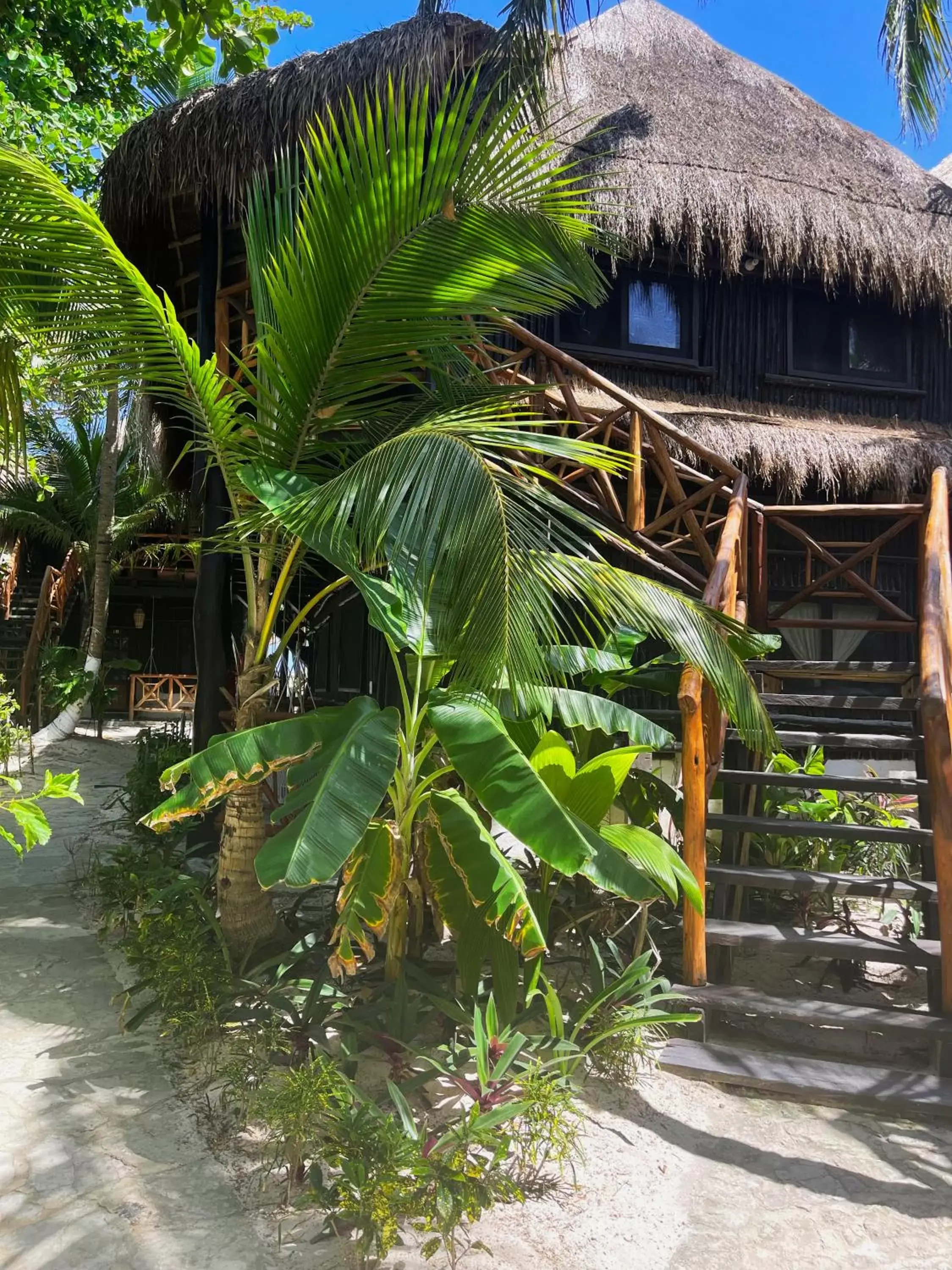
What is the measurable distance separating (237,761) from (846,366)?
25.9 feet

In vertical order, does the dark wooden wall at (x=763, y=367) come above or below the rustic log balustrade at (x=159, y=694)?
above

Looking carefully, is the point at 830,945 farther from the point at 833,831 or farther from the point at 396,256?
the point at 396,256

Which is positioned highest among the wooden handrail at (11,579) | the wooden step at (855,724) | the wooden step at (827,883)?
the wooden handrail at (11,579)

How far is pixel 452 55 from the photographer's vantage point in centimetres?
453

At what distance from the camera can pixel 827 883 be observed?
3.46 m

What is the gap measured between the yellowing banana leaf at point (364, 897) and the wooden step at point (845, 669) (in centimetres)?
236

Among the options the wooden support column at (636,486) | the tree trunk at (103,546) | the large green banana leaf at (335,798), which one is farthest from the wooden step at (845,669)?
the tree trunk at (103,546)

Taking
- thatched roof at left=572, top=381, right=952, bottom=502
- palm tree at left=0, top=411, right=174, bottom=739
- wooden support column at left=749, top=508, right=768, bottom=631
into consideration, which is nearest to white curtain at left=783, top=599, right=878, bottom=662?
thatched roof at left=572, top=381, right=952, bottom=502

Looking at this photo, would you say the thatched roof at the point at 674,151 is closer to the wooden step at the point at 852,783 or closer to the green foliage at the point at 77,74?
the green foliage at the point at 77,74

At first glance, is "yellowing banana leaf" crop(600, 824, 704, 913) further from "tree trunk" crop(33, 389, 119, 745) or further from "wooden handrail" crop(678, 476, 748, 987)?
"tree trunk" crop(33, 389, 119, 745)

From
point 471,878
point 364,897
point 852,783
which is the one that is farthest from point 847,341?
point 364,897

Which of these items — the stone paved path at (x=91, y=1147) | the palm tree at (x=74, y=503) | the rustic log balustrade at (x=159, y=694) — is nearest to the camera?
the stone paved path at (x=91, y=1147)

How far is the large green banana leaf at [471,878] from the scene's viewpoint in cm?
251

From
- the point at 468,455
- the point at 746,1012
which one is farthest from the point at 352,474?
the point at 746,1012
